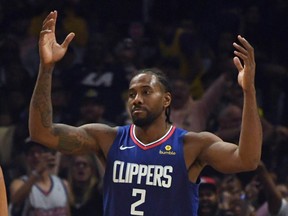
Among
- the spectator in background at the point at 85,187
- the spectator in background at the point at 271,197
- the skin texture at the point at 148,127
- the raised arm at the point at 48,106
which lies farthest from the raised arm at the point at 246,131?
the spectator in background at the point at 85,187

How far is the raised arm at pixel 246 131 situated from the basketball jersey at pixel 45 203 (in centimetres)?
302

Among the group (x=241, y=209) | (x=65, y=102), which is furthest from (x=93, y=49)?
(x=241, y=209)

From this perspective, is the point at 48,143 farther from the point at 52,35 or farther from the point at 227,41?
the point at 227,41

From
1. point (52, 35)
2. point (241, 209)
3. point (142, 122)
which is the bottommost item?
point (241, 209)

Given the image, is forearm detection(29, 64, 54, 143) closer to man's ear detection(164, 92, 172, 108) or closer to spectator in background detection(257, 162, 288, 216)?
man's ear detection(164, 92, 172, 108)

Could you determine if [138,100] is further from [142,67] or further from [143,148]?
[142,67]

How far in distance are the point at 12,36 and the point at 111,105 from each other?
1.93 m

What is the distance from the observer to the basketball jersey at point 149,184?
598 cm

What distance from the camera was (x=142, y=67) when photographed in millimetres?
11117

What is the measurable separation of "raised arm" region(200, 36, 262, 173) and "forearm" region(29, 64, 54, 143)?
39.4 inches

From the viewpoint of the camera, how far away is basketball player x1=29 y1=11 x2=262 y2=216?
5.91 m

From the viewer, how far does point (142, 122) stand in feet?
19.9

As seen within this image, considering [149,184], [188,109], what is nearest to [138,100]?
[149,184]

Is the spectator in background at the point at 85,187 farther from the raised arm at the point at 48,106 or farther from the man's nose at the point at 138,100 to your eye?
the man's nose at the point at 138,100
